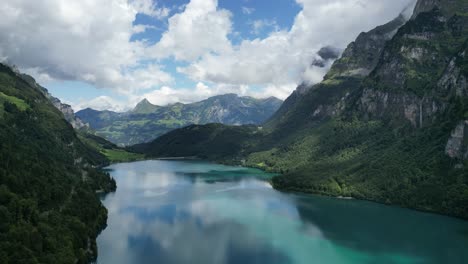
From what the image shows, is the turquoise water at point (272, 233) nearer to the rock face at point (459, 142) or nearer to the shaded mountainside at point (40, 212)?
the shaded mountainside at point (40, 212)

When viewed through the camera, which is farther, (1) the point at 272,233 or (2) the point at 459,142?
(2) the point at 459,142

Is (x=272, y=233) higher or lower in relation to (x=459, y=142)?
lower

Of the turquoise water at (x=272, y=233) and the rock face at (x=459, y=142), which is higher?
the rock face at (x=459, y=142)

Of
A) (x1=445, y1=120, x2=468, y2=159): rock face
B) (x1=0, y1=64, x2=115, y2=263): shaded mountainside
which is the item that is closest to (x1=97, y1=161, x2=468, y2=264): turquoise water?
(x1=0, y1=64, x2=115, y2=263): shaded mountainside

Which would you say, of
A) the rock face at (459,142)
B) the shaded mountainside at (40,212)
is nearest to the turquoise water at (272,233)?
the shaded mountainside at (40,212)

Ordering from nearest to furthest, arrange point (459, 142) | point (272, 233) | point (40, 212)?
point (40, 212) → point (272, 233) → point (459, 142)

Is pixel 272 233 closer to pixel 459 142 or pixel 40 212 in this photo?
pixel 40 212

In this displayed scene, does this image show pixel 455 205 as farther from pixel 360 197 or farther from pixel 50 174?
pixel 50 174

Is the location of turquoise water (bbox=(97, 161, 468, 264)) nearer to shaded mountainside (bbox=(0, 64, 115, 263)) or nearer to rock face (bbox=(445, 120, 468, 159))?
shaded mountainside (bbox=(0, 64, 115, 263))

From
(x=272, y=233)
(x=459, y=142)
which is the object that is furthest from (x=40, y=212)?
(x=459, y=142)
